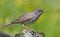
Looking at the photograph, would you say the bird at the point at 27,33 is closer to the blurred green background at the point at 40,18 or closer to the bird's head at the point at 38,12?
the blurred green background at the point at 40,18

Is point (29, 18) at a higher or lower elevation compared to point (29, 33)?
higher

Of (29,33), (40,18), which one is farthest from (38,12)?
(29,33)

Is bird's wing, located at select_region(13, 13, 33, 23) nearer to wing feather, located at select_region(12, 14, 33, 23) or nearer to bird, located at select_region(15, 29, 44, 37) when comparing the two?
wing feather, located at select_region(12, 14, 33, 23)

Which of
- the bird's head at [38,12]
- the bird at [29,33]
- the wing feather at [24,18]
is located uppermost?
the bird's head at [38,12]

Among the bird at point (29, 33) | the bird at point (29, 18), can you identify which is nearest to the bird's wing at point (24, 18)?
the bird at point (29, 18)

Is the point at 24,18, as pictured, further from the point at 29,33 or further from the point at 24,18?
the point at 29,33

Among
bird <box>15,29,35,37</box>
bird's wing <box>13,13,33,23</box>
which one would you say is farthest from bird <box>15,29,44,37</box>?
bird's wing <box>13,13,33,23</box>

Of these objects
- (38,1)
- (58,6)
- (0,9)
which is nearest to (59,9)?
(58,6)
